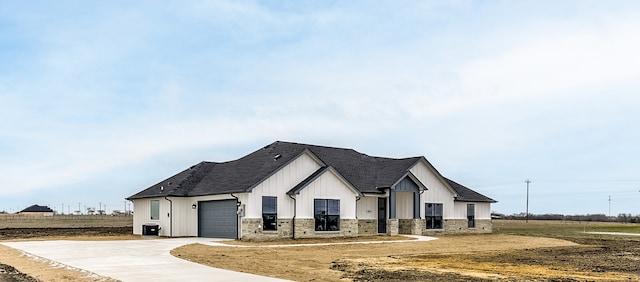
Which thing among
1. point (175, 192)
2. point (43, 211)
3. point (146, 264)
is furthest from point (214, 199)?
point (43, 211)

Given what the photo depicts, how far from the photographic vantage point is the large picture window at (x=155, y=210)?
3681 centimetres

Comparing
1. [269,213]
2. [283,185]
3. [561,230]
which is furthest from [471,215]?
[561,230]

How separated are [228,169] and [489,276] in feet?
75.1

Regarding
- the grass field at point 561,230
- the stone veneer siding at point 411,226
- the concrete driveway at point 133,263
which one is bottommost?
the grass field at point 561,230

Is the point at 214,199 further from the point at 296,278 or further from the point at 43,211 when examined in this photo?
the point at 43,211

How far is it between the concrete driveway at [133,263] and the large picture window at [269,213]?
266 inches

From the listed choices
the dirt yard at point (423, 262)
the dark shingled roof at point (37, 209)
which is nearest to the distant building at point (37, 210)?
the dark shingled roof at point (37, 209)

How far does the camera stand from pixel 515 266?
1973cm

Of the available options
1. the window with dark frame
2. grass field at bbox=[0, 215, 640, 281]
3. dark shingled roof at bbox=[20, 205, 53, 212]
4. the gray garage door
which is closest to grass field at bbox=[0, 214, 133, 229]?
the gray garage door

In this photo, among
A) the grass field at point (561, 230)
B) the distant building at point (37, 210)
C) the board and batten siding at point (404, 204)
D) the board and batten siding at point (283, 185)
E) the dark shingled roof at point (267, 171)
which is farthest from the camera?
the distant building at point (37, 210)

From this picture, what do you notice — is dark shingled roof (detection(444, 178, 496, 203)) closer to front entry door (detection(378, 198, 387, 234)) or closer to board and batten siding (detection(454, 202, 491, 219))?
board and batten siding (detection(454, 202, 491, 219))

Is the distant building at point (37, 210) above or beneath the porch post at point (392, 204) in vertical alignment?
beneath

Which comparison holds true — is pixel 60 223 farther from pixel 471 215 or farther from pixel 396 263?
pixel 396 263

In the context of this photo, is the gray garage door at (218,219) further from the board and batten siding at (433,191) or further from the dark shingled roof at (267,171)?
the board and batten siding at (433,191)
